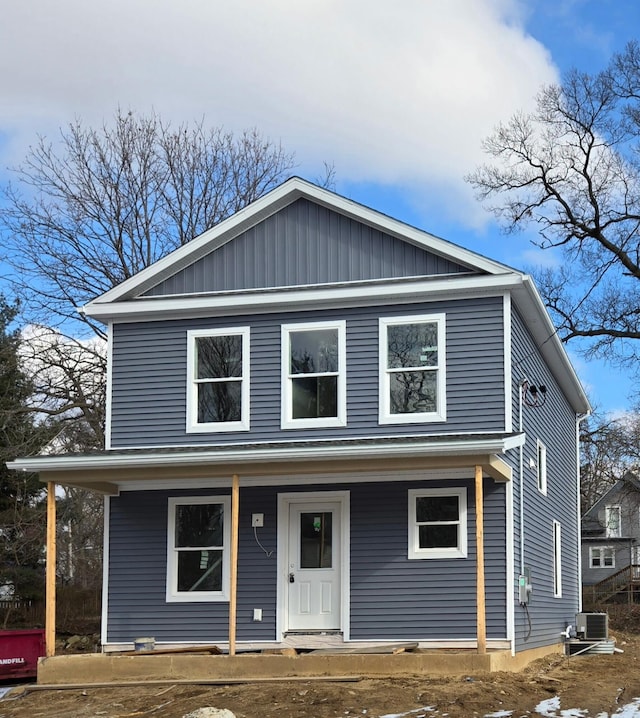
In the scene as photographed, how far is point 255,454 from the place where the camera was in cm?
1566

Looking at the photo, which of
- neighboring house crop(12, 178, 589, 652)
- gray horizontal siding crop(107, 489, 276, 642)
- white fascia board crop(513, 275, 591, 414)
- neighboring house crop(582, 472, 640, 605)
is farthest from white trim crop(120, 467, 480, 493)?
neighboring house crop(582, 472, 640, 605)

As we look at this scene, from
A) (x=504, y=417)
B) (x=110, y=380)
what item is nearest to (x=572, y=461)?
(x=504, y=417)

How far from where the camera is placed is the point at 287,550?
17.2 m

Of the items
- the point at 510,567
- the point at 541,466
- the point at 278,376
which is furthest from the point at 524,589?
the point at 278,376

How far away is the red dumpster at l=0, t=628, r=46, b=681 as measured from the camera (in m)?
18.2

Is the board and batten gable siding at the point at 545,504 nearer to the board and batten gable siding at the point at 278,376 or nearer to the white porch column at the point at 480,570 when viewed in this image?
the board and batten gable siding at the point at 278,376

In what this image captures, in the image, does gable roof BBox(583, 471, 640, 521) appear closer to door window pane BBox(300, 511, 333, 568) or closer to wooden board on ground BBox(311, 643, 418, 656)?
door window pane BBox(300, 511, 333, 568)

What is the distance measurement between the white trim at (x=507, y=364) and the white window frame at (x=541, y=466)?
3235mm

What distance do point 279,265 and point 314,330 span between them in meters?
1.32

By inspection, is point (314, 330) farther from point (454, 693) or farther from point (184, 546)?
point (454, 693)

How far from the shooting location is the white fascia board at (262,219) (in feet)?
56.4

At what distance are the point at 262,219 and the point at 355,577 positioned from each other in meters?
6.16

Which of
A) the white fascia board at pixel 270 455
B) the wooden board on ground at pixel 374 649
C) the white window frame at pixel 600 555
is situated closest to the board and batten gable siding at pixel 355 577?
the wooden board on ground at pixel 374 649

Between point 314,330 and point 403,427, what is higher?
point 314,330
